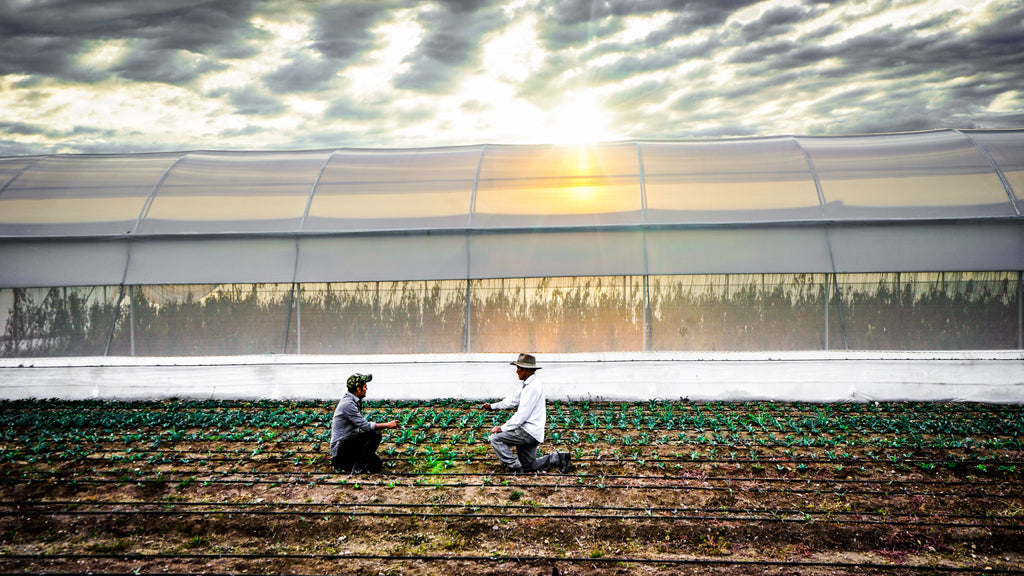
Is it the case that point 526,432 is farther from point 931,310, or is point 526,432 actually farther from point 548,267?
point 931,310

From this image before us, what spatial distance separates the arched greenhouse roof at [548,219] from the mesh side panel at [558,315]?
30 centimetres

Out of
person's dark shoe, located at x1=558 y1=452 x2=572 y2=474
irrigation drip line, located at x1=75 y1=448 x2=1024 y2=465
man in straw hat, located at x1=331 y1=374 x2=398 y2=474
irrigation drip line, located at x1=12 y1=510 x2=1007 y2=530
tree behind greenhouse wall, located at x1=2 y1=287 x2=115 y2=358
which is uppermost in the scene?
tree behind greenhouse wall, located at x1=2 y1=287 x2=115 y2=358

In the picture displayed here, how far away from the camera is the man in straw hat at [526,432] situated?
9398 millimetres

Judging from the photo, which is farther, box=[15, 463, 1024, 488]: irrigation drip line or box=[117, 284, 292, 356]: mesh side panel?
box=[117, 284, 292, 356]: mesh side panel

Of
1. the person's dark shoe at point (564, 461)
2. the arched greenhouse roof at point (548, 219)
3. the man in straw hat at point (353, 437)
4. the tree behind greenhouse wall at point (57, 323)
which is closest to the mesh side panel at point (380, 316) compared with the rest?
the arched greenhouse roof at point (548, 219)

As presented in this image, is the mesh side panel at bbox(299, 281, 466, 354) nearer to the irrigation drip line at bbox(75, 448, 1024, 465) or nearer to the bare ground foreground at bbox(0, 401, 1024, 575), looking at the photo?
the bare ground foreground at bbox(0, 401, 1024, 575)

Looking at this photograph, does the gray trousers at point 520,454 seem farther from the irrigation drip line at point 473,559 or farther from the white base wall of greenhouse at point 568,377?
the white base wall of greenhouse at point 568,377

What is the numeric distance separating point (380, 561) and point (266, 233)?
11514 mm

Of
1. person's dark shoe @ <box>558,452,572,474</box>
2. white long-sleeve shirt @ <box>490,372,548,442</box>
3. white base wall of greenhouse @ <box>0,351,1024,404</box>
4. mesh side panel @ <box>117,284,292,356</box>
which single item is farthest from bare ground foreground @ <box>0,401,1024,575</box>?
mesh side panel @ <box>117,284,292,356</box>

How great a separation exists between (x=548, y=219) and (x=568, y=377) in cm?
394

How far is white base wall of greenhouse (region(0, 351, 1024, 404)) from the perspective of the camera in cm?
1434

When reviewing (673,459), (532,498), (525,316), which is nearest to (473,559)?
(532,498)

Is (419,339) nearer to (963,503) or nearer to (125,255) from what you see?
(125,255)

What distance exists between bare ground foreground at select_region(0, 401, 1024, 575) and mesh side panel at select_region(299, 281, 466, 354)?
2.91 metres
